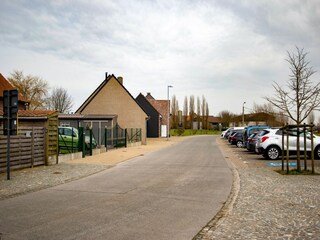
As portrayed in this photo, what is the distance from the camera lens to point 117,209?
280 inches

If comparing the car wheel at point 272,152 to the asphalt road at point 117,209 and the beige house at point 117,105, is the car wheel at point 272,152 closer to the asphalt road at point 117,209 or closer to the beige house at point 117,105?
the asphalt road at point 117,209

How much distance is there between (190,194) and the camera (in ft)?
28.9

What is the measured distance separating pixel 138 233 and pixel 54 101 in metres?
67.2

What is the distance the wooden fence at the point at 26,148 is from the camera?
42.7 feet

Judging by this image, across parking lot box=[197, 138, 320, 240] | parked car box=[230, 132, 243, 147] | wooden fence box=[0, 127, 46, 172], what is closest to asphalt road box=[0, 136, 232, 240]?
parking lot box=[197, 138, 320, 240]

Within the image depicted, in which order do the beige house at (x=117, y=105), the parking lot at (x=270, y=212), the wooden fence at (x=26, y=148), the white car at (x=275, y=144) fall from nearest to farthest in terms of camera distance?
the parking lot at (x=270, y=212) < the wooden fence at (x=26, y=148) < the white car at (x=275, y=144) < the beige house at (x=117, y=105)

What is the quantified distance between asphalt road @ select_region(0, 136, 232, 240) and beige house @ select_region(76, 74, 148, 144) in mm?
28750

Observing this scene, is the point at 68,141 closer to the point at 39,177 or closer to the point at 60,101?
the point at 39,177

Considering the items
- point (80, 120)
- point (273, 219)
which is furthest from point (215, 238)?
point (80, 120)

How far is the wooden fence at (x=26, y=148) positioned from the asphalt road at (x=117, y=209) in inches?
149

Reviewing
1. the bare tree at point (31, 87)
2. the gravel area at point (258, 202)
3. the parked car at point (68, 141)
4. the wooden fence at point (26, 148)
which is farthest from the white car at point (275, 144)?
the bare tree at point (31, 87)

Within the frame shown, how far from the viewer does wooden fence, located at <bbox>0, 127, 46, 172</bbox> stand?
13008 millimetres

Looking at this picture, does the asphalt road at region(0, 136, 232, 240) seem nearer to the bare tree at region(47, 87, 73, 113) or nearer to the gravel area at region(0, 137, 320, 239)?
the gravel area at region(0, 137, 320, 239)

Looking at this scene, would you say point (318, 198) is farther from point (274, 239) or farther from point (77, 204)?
point (77, 204)
